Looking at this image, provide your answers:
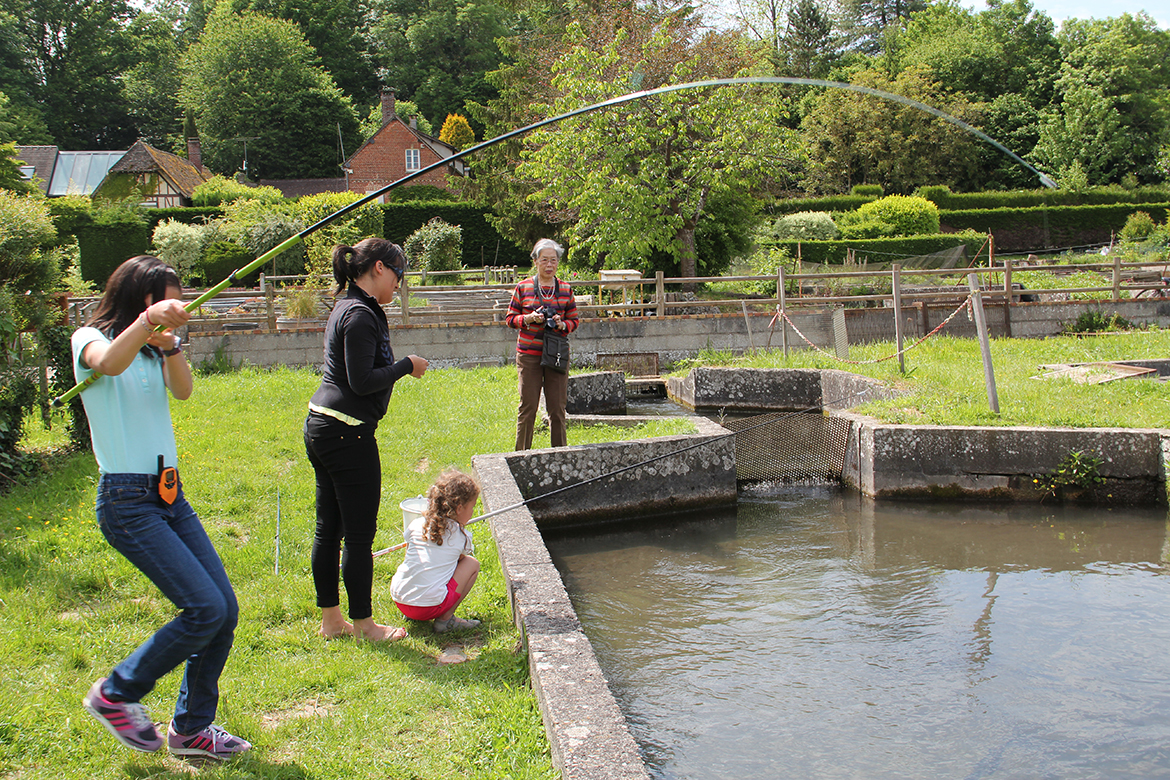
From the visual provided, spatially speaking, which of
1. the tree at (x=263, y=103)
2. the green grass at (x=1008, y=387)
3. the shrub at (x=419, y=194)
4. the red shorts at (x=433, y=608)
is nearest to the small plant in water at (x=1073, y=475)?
the green grass at (x=1008, y=387)

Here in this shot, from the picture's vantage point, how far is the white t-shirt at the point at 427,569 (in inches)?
146

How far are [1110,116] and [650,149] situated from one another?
36.6 meters

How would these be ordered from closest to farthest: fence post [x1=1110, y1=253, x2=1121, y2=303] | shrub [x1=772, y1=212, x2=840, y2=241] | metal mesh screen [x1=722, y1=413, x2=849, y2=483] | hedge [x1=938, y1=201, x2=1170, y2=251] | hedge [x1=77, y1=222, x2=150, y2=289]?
metal mesh screen [x1=722, y1=413, x2=849, y2=483] < fence post [x1=1110, y1=253, x2=1121, y2=303] < shrub [x1=772, y1=212, x2=840, y2=241] < hedge [x1=77, y1=222, x2=150, y2=289] < hedge [x1=938, y1=201, x2=1170, y2=251]

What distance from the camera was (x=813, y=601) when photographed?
493cm

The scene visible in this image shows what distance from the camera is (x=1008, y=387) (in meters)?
8.78

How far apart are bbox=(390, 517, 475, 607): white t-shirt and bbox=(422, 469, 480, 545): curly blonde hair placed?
1.5 inches

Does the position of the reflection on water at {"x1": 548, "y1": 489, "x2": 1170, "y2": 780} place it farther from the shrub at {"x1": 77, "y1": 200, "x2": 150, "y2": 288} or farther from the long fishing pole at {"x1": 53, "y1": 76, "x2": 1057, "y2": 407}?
the shrub at {"x1": 77, "y1": 200, "x2": 150, "y2": 288}

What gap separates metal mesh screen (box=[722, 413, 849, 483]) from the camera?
7980 mm

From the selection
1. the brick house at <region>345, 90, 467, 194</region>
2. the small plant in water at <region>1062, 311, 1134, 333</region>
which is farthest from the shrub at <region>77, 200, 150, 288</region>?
the small plant in water at <region>1062, 311, 1134, 333</region>

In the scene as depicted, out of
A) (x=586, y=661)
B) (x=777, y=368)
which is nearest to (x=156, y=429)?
(x=586, y=661)

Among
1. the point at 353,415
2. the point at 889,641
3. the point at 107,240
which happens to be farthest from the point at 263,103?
the point at 889,641

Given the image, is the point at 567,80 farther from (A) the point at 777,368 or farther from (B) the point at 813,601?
(B) the point at 813,601

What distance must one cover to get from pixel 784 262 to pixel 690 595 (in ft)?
75.5

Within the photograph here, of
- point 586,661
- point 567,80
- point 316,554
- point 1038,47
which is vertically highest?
point 1038,47
